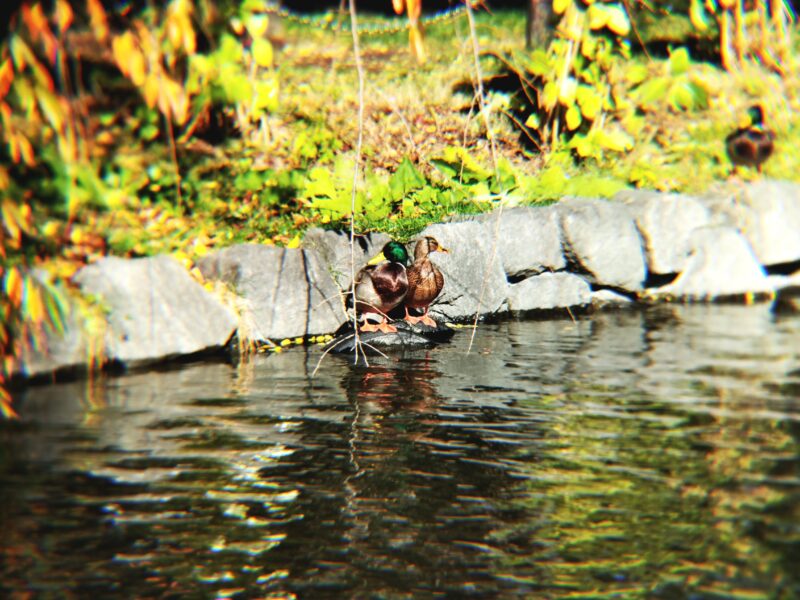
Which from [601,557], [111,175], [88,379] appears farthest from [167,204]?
[601,557]

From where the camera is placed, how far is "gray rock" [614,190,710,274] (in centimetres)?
895

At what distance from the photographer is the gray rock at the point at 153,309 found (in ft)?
20.0

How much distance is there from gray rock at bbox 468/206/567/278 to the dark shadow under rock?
1332 mm

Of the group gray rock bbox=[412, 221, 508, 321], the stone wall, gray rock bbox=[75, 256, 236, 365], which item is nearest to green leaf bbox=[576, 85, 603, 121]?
the stone wall

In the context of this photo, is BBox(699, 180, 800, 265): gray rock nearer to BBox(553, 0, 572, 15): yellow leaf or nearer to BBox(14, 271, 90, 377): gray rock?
BBox(553, 0, 572, 15): yellow leaf

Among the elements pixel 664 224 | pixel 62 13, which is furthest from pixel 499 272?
pixel 62 13

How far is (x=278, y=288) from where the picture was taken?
700 cm

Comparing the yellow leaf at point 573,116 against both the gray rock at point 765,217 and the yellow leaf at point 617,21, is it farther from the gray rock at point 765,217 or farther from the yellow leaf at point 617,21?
the gray rock at point 765,217

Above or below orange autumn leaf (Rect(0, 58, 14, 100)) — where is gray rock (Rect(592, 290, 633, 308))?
below

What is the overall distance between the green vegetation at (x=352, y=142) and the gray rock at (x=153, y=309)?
0.33 m

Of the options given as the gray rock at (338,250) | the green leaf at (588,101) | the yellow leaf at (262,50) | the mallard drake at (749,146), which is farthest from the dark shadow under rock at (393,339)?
the mallard drake at (749,146)

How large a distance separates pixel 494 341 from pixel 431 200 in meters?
1.85

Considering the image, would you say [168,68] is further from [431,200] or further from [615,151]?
[615,151]

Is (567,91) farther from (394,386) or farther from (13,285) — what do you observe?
(13,285)
